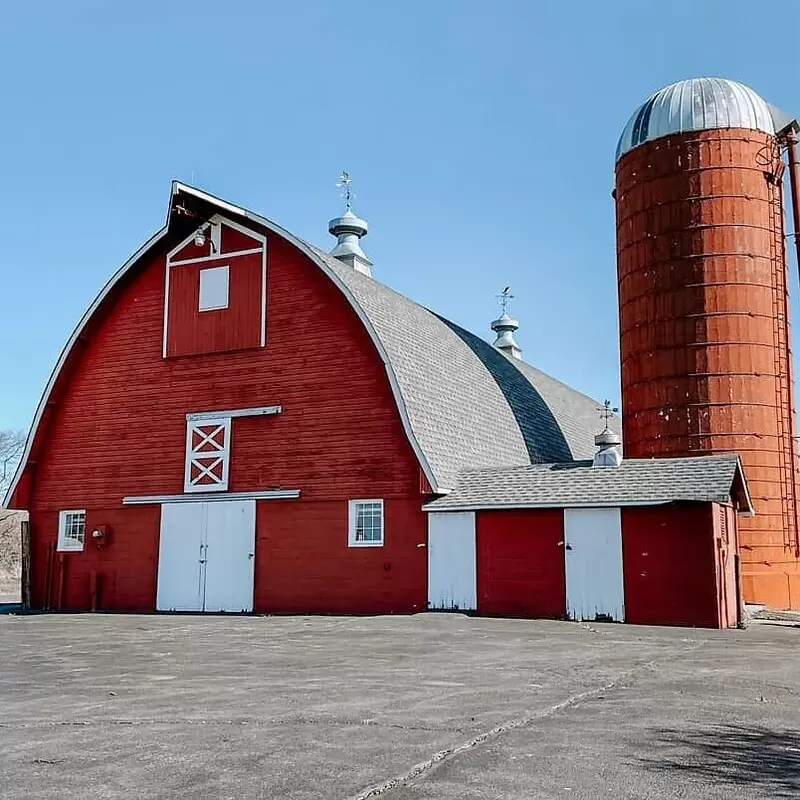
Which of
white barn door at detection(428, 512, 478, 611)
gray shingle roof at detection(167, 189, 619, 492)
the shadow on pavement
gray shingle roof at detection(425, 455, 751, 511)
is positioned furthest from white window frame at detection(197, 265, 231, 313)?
the shadow on pavement

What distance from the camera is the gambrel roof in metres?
18.0

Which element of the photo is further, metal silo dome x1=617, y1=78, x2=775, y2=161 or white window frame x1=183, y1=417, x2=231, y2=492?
metal silo dome x1=617, y1=78, x2=775, y2=161

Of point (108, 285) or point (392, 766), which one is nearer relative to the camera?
point (392, 766)

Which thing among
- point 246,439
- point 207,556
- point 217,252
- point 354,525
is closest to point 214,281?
point 217,252

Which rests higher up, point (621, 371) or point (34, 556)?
point (621, 371)

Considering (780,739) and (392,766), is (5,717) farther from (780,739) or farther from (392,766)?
(780,739)

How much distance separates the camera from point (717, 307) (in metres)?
20.0

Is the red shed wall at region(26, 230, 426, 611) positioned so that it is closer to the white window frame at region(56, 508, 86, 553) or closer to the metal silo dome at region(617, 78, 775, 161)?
the white window frame at region(56, 508, 86, 553)

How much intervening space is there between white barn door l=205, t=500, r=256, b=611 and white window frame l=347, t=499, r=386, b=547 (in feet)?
6.56

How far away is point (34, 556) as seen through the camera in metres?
21.0

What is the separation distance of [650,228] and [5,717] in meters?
17.0

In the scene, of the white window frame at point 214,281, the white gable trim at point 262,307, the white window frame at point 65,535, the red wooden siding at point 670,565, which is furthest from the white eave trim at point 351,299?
the white window frame at point 65,535

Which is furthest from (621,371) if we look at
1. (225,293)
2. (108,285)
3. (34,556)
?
(34,556)

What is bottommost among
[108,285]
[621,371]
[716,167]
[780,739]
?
[780,739]
